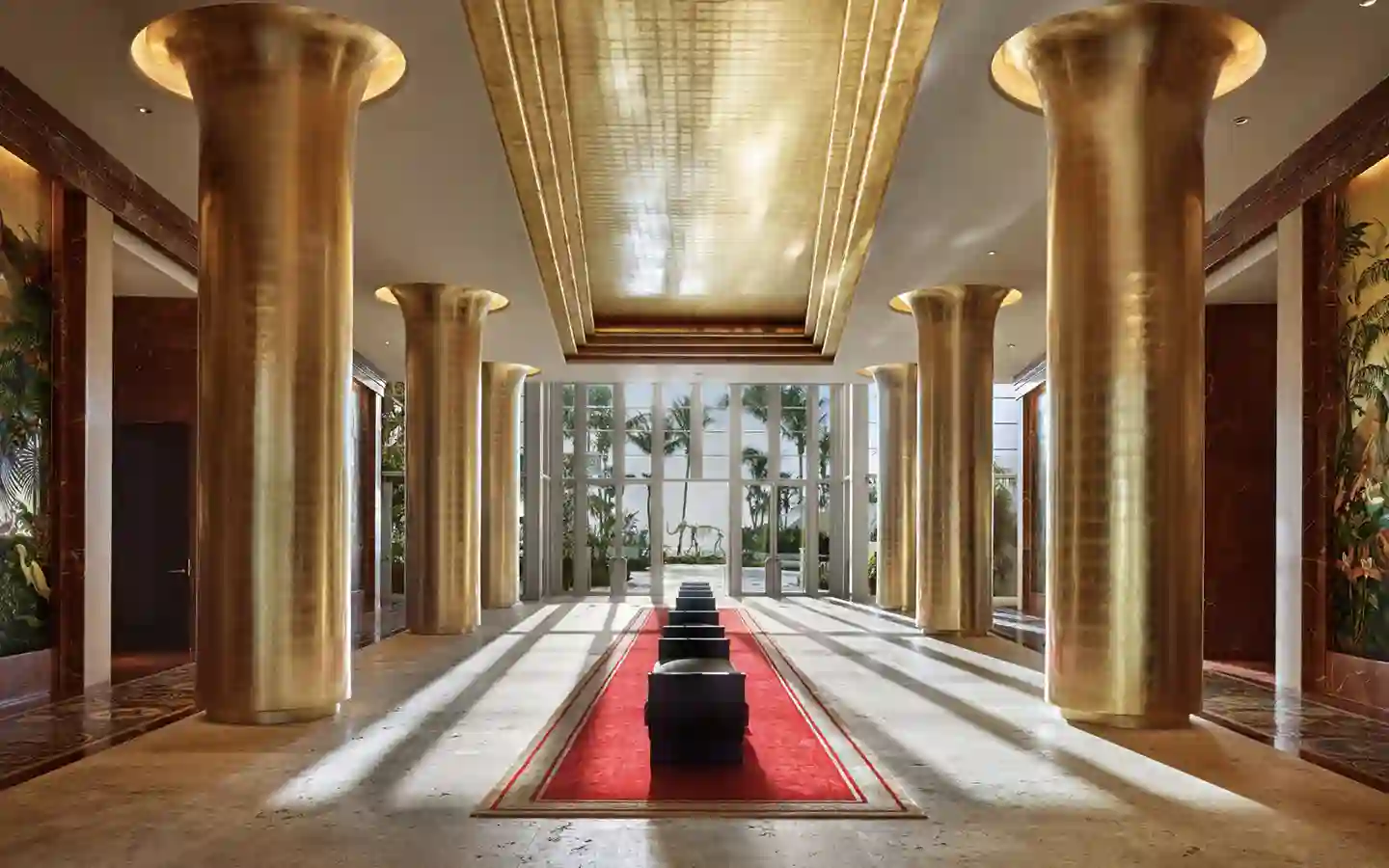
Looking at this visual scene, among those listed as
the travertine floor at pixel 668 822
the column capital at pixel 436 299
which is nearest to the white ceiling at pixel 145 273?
the column capital at pixel 436 299

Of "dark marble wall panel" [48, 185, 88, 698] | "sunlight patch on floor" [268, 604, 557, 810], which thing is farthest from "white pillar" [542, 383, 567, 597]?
"dark marble wall panel" [48, 185, 88, 698]

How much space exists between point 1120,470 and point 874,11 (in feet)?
12.6

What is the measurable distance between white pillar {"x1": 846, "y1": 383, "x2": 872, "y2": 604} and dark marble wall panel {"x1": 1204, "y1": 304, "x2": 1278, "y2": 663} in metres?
11.9

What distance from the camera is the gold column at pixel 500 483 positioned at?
21.3 m

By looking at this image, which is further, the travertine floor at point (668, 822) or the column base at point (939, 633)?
the column base at point (939, 633)

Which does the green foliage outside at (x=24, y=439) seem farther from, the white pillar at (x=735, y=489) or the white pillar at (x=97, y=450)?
the white pillar at (x=735, y=489)

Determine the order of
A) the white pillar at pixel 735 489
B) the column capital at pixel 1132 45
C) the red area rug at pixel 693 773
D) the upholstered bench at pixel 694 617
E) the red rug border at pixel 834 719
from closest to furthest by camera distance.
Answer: the red area rug at pixel 693 773 < the red rug border at pixel 834 719 < the column capital at pixel 1132 45 < the upholstered bench at pixel 694 617 < the white pillar at pixel 735 489

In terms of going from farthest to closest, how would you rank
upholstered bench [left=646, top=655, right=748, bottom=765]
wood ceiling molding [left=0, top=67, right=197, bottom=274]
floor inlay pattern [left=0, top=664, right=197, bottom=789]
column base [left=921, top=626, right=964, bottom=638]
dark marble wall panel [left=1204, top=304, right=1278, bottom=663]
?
column base [left=921, top=626, right=964, bottom=638] → dark marble wall panel [left=1204, top=304, right=1278, bottom=663] → wood ceiling molding [left=0, top=67, right=197, bottom=274] → floor inlay pattern [left=0, top=664, right=197, bottom=789] → upholstered bench [left=646, top=655, right=748, bottom=765]

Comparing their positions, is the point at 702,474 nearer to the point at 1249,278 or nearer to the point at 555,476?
the point at 555,476

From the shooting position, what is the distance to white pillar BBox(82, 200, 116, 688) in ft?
33.5

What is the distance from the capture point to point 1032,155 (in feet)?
33.1

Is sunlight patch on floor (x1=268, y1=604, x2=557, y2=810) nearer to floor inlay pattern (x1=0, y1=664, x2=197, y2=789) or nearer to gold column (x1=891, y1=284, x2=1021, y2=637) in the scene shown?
floor inlay pattern (x1=0, y1=664, x2=197, y2=789)

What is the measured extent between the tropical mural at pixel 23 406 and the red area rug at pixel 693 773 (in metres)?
4.55

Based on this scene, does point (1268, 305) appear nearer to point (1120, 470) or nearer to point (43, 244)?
point (1120, 470)
